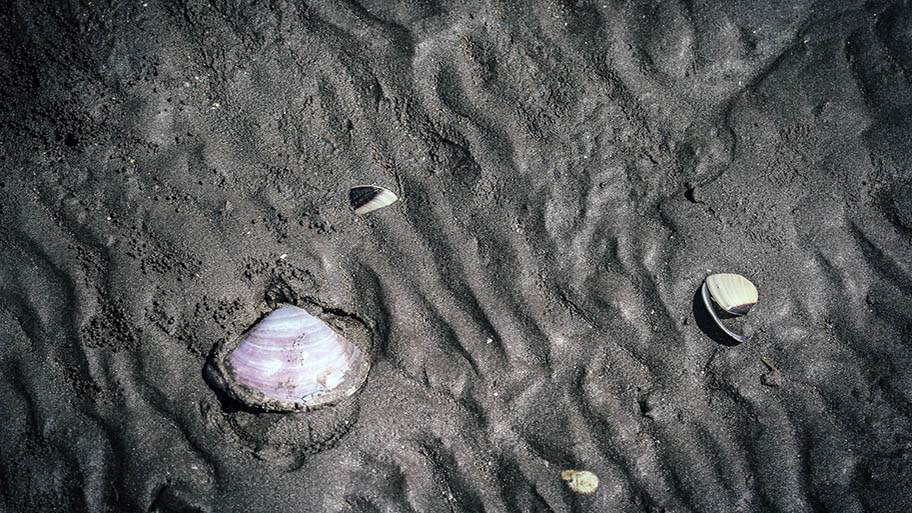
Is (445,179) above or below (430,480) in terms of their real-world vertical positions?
above

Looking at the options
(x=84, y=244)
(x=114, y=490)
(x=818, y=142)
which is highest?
(x=818, y=142)

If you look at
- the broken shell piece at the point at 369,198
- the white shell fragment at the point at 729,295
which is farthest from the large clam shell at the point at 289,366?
the white shell fragment at the point at 729,295

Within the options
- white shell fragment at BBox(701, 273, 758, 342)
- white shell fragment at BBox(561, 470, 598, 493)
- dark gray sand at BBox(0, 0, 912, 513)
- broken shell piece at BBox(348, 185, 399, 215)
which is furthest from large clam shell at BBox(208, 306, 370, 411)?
white shell fragment at BBox(701, 273, 758, 342)

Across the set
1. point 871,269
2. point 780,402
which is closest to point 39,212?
point 780,402

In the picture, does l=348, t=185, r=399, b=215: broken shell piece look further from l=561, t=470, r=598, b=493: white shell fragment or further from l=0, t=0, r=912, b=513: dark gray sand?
l=561, t=470, r=598, b=493: white shell fragment

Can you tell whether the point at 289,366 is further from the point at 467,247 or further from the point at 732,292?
the point at 732,292

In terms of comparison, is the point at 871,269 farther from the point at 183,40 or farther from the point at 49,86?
the point at 49,86
